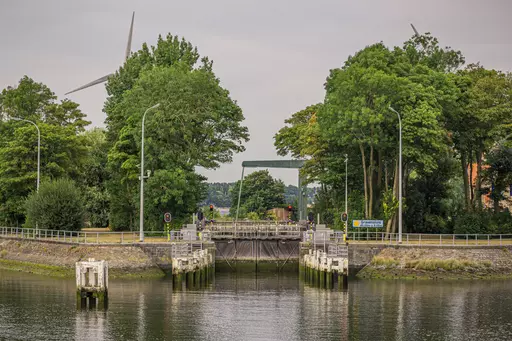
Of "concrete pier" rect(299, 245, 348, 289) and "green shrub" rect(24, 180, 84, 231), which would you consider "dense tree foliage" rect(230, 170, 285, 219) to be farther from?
"concrete pier" rect(299, 245, 348, 289)

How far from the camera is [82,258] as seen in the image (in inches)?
2876

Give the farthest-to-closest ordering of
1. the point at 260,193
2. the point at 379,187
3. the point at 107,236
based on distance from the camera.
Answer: the point at 260,193 → the point at 379,187 → the point at 107,236

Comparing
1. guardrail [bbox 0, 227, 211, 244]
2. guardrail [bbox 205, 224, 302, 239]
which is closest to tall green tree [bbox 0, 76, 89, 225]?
guardrail [bbox 0, 227, 211, 244]

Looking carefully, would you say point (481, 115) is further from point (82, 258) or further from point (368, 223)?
point (82, 258)

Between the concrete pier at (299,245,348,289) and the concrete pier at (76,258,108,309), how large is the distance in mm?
16749

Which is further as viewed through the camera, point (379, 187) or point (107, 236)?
point (379, 187)

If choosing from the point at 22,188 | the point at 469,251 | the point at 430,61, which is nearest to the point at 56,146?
the point at 22,188

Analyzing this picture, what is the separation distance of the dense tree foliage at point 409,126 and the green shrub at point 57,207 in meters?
22.4

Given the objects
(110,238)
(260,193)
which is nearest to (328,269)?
(110,238)

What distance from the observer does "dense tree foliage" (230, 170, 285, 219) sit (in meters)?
142

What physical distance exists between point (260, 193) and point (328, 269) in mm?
75628

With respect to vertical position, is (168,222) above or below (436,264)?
above

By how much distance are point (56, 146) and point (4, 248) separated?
A: 16.4m

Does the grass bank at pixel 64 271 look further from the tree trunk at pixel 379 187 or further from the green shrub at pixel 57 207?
the tree trunk at pixel 379 187
